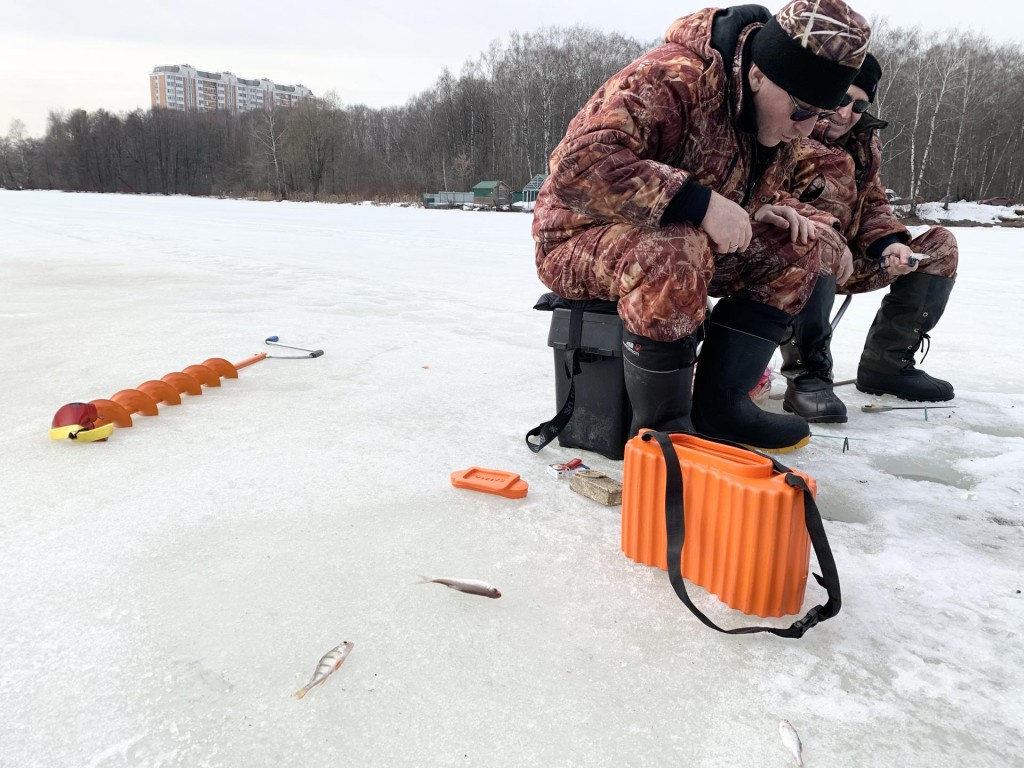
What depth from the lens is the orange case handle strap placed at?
44.7 inches

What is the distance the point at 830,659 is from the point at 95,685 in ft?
3.90

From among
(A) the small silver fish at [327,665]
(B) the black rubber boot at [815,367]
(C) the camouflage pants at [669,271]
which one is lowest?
(A) the small silver fish at [327,665]

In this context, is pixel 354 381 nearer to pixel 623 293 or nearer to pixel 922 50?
pixel 623 293

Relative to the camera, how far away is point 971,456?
81.0 inches

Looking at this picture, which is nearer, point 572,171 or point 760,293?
point 572,171

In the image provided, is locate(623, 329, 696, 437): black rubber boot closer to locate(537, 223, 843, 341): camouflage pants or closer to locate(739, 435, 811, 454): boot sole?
locate(537, 223, 843, 341): camouflage pants

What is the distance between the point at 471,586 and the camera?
133cm

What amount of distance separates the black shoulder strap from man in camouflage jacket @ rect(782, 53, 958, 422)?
924 mm

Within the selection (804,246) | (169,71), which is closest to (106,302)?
(804,246)

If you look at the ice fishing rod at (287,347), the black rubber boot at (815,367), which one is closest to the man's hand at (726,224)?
the black rubber boot at (815,367)

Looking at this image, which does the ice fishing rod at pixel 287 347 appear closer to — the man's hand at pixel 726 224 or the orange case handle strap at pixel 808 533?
the man's hand at pixel 726 224

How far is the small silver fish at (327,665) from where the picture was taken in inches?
42.2

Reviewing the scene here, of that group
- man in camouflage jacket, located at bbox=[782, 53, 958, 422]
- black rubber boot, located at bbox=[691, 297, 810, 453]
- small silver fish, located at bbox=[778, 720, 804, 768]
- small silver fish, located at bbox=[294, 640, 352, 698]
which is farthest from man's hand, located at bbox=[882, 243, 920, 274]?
small silver fish, located at bbox=[294, 640, 352, 698]

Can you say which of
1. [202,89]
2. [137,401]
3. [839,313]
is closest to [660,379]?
[839,313]
